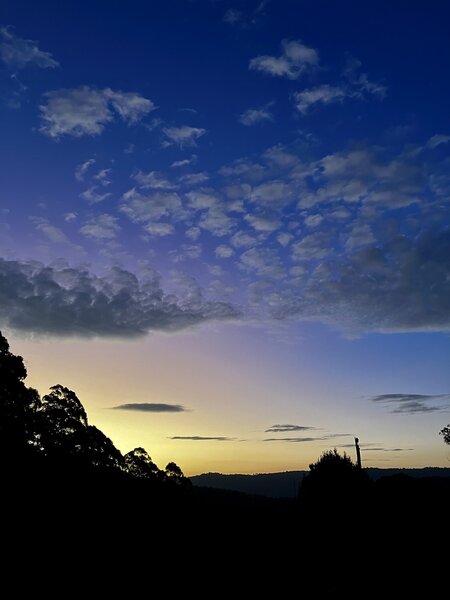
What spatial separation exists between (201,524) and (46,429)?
1537 cm

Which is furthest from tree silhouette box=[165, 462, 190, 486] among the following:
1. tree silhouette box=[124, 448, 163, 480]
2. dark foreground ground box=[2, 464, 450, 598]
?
dark foreground ground box=[2, 464, 450, 598]

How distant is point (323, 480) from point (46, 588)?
101 feet

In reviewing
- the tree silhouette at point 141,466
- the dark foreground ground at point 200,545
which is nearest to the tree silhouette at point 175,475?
the tree silhouette at point 141,466

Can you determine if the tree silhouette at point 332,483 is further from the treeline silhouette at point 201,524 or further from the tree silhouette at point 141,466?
the tree silhouette at point 141,466

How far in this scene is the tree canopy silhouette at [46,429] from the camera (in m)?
33.5

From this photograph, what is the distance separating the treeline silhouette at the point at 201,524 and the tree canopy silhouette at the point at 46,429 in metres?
0.10

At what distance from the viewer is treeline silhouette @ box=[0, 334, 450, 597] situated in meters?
23.7

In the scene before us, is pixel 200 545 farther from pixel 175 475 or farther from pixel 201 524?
pixel 175 475

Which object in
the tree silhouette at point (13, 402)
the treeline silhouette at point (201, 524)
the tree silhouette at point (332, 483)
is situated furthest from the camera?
the tree silhouette at point (332, 483)

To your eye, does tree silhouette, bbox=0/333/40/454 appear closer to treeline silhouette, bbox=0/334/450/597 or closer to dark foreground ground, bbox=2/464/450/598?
treeline silhouette, bbox=0/334/450/597

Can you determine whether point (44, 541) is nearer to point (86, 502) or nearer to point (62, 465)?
point (86, 502)

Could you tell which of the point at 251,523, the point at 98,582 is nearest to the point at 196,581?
the point at 98,582

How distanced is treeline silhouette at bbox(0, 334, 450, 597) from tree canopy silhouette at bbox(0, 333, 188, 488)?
0.10 metres

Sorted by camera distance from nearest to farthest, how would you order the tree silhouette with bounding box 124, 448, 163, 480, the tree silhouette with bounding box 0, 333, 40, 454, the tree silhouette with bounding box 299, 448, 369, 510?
the tree silhouette with bounding box 0, 333, 40, 454 < the tree silhouette with bounding box 299, 448, 369, 510 < the tree silhouette with bounding box 124, 448, 163, 480
